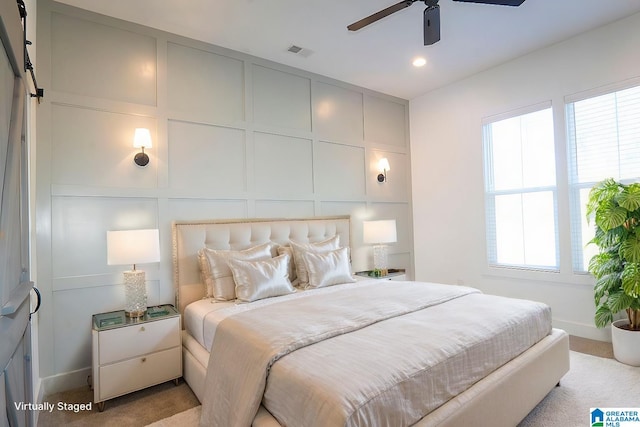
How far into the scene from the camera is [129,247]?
2520 millimetres

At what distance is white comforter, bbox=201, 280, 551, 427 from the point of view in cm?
136

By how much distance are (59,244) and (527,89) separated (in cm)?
486

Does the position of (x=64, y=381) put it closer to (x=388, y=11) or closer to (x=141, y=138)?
(x=141, y=138)

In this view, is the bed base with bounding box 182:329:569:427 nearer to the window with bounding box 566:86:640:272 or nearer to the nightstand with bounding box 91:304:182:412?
the nightstand with bounding box 91:304:182:412

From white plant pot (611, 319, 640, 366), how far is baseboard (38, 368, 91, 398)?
172 inches

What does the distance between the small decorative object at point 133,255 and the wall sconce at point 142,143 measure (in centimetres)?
72

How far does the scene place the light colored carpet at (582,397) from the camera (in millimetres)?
2104

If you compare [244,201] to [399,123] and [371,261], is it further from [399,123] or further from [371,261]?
[399,123]

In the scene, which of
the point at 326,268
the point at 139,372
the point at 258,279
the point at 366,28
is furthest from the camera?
the point at 326,268

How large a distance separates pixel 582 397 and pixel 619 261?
1299mm

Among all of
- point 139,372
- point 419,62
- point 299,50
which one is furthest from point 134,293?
point 419,62

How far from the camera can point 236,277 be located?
283 centimetres

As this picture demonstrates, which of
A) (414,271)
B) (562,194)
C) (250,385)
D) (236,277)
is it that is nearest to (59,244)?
(236,277)

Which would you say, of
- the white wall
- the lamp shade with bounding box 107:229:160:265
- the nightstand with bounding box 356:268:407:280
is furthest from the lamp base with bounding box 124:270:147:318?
the white wall
